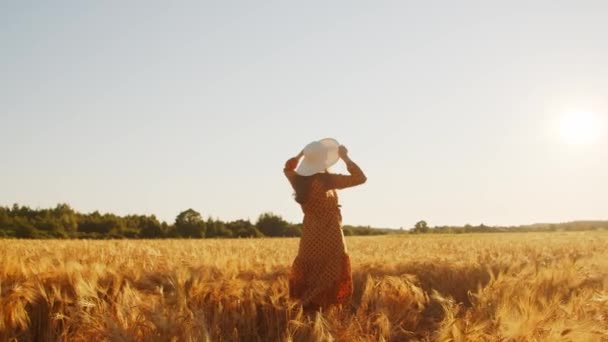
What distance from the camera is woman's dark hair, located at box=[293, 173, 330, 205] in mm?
6293

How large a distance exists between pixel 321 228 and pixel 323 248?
0.22 metres

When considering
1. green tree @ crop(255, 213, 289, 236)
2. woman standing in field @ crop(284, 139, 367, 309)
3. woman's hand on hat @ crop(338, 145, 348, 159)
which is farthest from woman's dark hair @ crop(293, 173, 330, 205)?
green tree @ crop(255, 213, 289, 236)

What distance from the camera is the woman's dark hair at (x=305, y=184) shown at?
6293 mm

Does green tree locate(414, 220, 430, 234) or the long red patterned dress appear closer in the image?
the long red patterned dress

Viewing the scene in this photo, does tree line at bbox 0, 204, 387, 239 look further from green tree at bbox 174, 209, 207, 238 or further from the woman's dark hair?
the woman's dark hair

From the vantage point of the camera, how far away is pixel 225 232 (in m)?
38.8

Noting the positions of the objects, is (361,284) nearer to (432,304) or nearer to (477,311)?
(432,304)

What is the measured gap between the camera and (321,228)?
253 inches

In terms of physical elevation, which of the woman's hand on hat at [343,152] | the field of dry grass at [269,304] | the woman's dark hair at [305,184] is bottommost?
the field of dry grass at [269,304]

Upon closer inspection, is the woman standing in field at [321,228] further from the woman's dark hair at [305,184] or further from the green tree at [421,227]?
the green tree at [421,227]

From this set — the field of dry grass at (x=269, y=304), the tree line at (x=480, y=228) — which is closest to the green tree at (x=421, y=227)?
the tree line at (x=480, y=228)

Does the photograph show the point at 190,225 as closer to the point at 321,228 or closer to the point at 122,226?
the point at 122,226

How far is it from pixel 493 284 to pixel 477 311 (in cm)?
95

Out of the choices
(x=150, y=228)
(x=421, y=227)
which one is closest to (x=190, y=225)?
(x=150, y=228)
